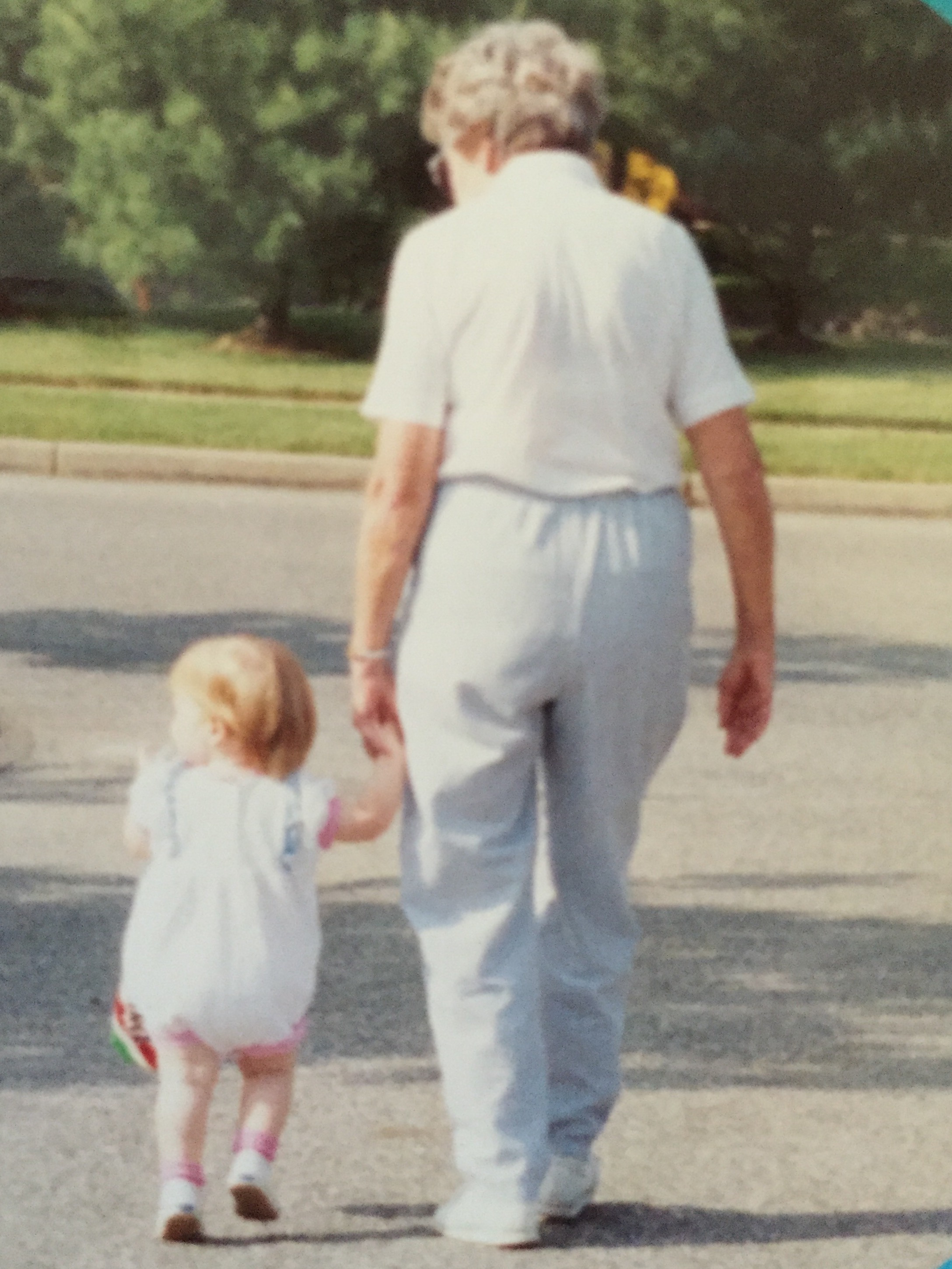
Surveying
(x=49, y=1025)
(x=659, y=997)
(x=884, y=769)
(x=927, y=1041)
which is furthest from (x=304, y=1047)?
(x=884, y=769)

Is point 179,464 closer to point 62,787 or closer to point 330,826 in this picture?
point 62,787

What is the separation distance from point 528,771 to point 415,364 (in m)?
0.44

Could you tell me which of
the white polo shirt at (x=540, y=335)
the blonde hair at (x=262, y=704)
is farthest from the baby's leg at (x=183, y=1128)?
the white polo shirt at (x=540, y=335)

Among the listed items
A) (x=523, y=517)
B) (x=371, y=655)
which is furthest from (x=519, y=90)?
(x=371, y=655)

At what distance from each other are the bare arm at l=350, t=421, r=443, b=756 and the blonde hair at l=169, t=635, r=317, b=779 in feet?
0.36

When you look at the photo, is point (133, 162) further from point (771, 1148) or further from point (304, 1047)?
point (771, 1148)

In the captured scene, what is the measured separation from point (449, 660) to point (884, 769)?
4.98ft

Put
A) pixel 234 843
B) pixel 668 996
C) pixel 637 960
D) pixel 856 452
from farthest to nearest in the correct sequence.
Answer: pixel 637 960
pixel 668 996
pixel 856 452
pixel 234 843

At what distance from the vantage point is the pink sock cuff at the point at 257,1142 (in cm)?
282

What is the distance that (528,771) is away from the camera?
2.68 m

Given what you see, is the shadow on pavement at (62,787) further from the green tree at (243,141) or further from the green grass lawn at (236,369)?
the green tree at (243,141)

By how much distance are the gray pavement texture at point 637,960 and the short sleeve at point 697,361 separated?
136 mm

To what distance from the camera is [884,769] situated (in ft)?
13.0

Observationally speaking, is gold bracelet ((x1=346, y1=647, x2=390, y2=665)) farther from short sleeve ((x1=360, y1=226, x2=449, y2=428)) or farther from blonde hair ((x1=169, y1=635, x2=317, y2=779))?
short sleeve ((x1=360, y1=226, x2=449, y2=428))
